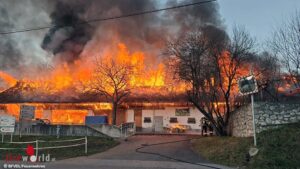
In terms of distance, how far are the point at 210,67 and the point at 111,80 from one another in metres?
15.8

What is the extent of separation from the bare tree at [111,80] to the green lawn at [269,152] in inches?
780

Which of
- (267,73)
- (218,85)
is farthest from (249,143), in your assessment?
(267,73)

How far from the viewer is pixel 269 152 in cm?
1155

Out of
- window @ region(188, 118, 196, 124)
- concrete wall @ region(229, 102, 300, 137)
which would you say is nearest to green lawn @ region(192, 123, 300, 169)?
concrete wall @ region(229, 102, 300, 137)

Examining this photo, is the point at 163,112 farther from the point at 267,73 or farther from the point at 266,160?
the point at 266,160

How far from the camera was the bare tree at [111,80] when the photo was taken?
3362 cm

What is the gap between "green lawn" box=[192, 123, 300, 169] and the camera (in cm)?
1062

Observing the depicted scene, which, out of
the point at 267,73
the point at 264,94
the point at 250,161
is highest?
the point at 267,73

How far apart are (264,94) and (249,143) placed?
7.52 meters

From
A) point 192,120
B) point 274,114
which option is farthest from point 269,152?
point 192,120

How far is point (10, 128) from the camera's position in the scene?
21.0 metres

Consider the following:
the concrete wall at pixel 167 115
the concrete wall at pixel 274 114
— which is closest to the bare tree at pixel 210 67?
the concrete wall at pixel 274 114

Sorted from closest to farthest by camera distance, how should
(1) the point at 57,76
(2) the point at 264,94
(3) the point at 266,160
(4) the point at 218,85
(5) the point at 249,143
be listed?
(3) the point at 266,160 < (5) the point at 249,143 < (2) the point at 264,94 < (4) the point at 218,85 < (1) the point at 57,76

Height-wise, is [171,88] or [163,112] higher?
[171,88]
